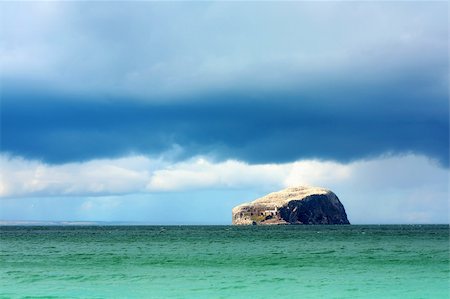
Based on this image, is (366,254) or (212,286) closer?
(212,286)

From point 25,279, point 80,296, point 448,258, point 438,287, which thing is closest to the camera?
point 80,296

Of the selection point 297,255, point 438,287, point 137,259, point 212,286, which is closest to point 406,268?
point 438,287

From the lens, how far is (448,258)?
57969mm

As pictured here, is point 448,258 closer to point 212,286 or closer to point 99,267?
point 212,286

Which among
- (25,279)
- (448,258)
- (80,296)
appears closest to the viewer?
(80,296)

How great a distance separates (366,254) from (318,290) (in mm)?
30010

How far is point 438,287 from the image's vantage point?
36.7 meters

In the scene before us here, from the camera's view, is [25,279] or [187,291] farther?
[25,279]

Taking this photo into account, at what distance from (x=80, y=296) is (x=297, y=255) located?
109 ft

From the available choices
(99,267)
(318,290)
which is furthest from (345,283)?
(99,267)

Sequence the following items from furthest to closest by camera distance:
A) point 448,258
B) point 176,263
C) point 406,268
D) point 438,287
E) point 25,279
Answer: point 448,258 < point 176,263 < point 406,268 < point 25,279 < point 438,287

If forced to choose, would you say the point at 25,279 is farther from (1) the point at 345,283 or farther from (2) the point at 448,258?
(2) the point at 448,258

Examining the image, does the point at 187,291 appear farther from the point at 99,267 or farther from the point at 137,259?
the point at 137,259

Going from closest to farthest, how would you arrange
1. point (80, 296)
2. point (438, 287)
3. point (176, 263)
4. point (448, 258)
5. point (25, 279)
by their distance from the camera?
point (80, 296) < point (438, 287) < point (25, 279) < point (176, 263) < point (448, 258)
